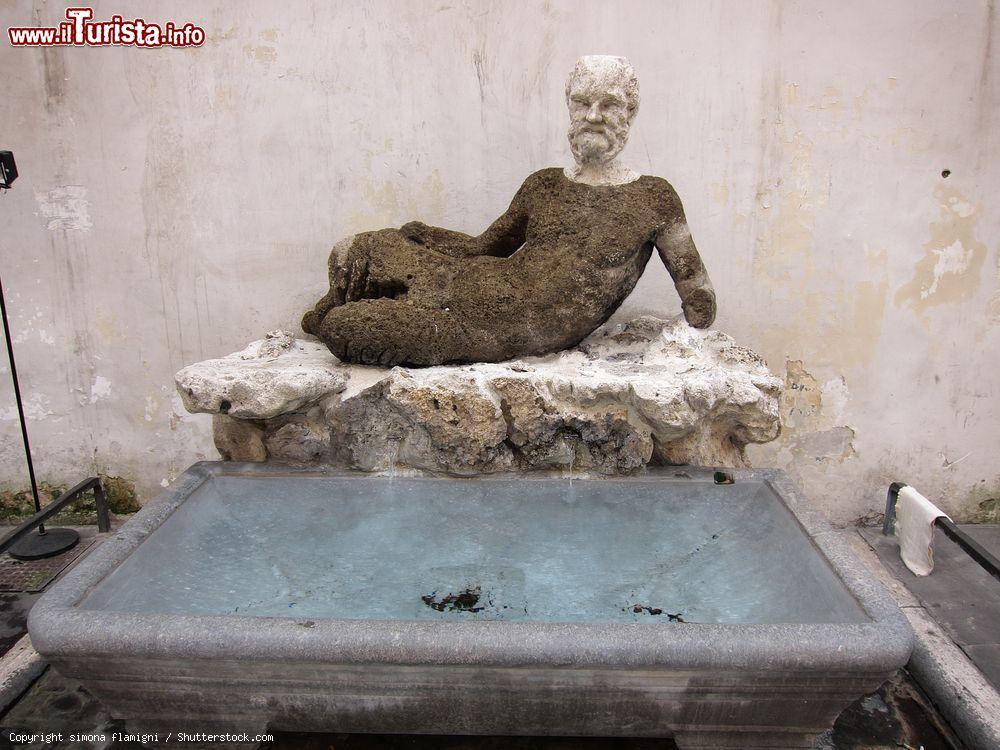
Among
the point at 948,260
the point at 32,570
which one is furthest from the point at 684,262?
the point at 32,570

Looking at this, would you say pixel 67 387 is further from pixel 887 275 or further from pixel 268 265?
pixel 887 275

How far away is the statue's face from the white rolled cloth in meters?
1.97

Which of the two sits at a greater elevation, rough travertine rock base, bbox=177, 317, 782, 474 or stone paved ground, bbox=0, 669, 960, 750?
rough travertine rock base, bbox=177, 317, 782, 474

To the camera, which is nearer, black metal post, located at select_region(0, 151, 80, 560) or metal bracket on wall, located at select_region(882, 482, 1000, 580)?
metal bracket on wall, located at select_region(882, 482, 1000, 580)

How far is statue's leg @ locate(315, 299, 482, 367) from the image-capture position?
8.09 ft

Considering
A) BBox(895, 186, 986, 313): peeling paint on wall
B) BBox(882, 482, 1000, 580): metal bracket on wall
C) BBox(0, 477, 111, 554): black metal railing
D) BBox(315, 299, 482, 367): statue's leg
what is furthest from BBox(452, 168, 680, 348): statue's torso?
BBox(0, 477, 111, 554): black metal railing

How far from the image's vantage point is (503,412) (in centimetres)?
235

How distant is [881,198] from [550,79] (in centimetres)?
158

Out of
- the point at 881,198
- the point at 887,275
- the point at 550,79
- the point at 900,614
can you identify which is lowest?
the point at 900,614

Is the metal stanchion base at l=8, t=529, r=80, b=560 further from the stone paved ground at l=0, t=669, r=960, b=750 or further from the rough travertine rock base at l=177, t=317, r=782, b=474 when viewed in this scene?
the rough travertine rock base at l=177, t=317, r=782, b=474

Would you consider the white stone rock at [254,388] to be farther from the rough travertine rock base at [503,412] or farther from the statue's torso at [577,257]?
the statue's torso at [577,257]

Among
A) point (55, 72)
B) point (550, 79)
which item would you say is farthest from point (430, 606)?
point (55, 72)

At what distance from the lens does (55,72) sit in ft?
10.1

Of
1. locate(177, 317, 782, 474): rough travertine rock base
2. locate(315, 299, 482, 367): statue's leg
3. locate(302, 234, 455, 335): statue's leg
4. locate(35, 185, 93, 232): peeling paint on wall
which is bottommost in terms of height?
locate(177, 317, 782, 474): rough travertine rock base
